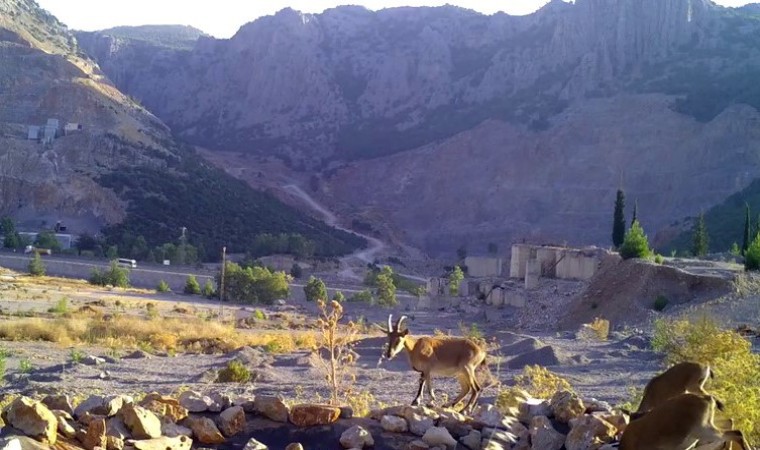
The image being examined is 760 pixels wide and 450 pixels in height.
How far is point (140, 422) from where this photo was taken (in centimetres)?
679

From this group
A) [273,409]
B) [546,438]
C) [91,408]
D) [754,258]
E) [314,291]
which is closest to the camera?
[546,438]

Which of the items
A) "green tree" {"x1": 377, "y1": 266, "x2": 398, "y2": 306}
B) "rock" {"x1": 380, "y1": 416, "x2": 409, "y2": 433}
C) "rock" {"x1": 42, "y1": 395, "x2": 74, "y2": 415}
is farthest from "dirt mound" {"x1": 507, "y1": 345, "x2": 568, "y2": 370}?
"green tree" {"x1": 377, "y1": 266, "x2": 398, "y2": 306}

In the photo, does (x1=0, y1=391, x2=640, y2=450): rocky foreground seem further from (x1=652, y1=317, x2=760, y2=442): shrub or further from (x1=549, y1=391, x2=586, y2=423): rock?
(x1=652, y1=317, x2=760, y2=442): shrub

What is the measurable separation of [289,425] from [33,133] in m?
70.1

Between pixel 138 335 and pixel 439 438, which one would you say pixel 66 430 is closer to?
pixel 439 438

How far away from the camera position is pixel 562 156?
89.9 meters

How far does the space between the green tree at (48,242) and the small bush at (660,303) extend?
140ft

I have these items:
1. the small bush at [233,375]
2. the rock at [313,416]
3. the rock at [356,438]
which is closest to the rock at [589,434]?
the rock at [356,438]

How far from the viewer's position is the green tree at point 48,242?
5766 centimetres

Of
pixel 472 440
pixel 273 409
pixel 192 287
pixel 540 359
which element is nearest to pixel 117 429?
pixel 273 409

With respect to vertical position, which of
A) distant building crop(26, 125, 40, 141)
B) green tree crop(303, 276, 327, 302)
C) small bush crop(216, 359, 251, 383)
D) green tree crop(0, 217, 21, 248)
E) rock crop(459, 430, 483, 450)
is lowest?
green tree crop(303, 276, 327, 302)

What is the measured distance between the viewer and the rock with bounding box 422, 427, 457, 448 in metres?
7.12

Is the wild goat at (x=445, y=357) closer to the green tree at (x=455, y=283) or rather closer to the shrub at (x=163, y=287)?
the green tree at (x=455, y=283)

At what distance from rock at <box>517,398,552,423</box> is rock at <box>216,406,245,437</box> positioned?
251 cm
